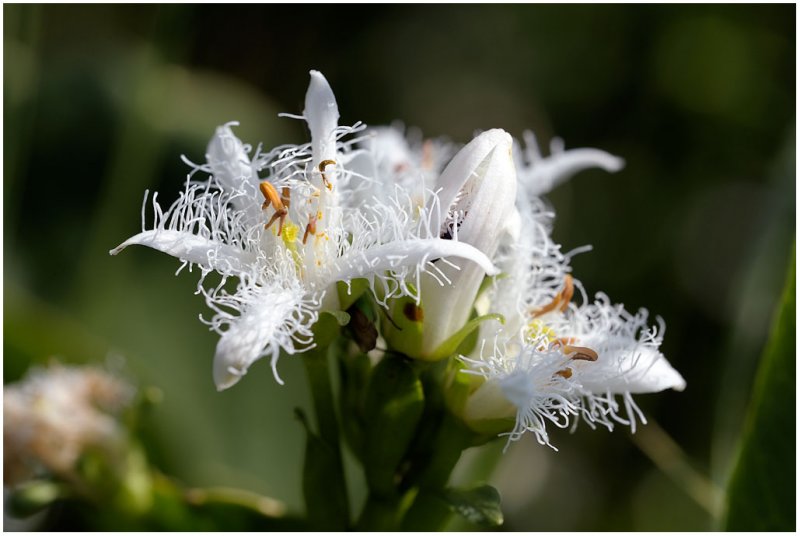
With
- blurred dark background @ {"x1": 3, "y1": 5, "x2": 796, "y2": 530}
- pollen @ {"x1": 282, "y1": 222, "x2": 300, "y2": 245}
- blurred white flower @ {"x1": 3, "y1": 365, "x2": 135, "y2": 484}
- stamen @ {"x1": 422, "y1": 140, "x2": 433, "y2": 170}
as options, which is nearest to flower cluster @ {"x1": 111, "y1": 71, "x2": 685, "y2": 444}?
pollen @ {"x1": 282, "y1": 222, "x2": 300, "y2": 245}

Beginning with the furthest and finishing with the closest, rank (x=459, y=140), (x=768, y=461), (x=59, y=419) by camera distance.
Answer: (x=459, y=140)
(x=59, y=419)
(x=768, y=461)

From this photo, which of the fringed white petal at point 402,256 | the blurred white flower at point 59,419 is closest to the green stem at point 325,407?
the fringed white petal at point 402,256

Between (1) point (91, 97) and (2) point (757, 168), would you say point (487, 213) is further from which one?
(2) point (757, 168)

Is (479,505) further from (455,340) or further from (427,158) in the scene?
(427,158)

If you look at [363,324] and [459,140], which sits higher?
[363,324]

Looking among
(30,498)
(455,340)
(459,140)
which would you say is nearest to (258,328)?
(455,340)

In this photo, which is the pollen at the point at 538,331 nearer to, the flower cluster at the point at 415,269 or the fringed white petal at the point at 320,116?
the flower cluster at the point at 415,269
